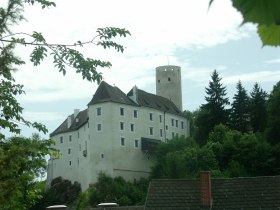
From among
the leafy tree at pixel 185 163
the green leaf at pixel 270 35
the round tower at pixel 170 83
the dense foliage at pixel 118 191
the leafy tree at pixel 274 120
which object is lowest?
the dense foliage at pixel 118 191

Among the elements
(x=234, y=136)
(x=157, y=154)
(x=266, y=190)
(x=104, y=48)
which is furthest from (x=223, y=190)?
(x=157, y=154)

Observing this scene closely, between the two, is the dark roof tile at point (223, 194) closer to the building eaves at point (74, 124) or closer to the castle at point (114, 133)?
the castle at point (114, 133)

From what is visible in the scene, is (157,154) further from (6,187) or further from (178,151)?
(6,187)

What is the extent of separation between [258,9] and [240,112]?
3366 inches

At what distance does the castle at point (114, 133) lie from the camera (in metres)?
84.0

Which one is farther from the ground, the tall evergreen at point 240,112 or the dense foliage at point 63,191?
the tall evergreen at point 240,112

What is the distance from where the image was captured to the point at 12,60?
322 inches

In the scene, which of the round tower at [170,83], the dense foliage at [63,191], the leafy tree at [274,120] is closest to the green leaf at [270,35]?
the leafy tree at [274,120]

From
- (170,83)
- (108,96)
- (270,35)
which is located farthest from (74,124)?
→ (270,35)

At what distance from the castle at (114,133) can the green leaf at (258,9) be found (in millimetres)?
82049

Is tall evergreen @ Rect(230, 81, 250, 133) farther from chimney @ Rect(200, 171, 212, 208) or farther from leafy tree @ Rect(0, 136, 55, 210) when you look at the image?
leafy tree @ Rect(0, 136, 55, 210)

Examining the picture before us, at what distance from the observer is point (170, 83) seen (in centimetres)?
11125

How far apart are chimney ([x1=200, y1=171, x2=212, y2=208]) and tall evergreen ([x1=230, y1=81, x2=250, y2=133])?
59.3 meters

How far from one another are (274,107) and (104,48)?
61569 millimetres
